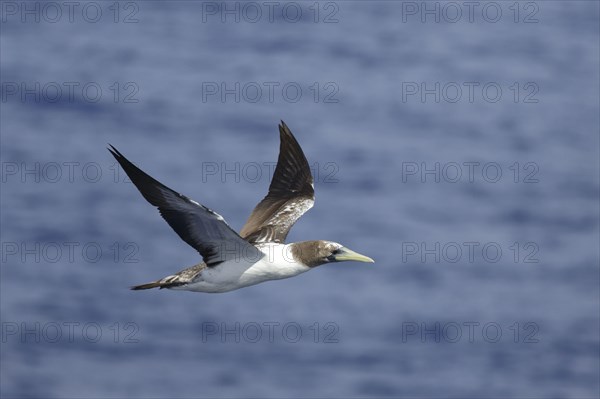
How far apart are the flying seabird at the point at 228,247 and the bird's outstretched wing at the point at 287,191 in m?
0.05

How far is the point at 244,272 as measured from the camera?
28.1 metres

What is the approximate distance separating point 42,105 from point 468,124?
1800 cm

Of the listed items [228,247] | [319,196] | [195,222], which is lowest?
[319,196]

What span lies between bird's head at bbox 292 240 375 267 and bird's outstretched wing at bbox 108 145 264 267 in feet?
2.37

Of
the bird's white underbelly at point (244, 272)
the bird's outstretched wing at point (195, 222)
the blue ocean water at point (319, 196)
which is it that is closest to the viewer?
the bird's outstretched wing at point (195, 222)

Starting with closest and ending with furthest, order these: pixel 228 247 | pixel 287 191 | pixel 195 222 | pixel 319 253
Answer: pixel 195 222
pixel 228 247
pixel 319 253
pixel 287 191

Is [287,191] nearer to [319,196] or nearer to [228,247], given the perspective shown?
[228,247]

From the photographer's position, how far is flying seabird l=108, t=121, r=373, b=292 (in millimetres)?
26281

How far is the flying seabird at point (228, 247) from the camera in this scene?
26.3 meters

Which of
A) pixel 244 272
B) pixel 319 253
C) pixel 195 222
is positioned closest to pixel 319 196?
pixel 319 253

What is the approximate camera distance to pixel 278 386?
50.5 meters

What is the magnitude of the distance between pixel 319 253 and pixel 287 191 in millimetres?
3668

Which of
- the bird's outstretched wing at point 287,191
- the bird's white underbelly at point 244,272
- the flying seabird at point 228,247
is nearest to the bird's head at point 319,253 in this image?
the flying seabird at point 228,247

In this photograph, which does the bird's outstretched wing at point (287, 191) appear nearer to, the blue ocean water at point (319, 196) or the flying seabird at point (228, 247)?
the flying seabird at point (228, 247)
